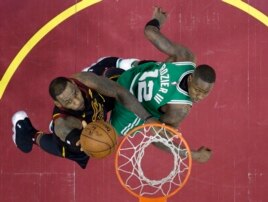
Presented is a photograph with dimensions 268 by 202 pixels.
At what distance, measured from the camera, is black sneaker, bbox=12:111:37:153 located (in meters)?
5.40

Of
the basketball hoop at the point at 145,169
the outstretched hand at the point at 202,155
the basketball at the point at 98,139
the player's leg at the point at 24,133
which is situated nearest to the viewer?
the basketball at the point at 98,139

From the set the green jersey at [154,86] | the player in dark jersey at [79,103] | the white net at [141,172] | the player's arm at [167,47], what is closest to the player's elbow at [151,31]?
the player's arm at [167,47]

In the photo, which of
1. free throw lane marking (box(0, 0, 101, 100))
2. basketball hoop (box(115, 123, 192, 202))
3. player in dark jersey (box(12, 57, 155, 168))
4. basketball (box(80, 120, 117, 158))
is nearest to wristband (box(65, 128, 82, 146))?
player in dark jersey (box(12, 57, 155, 168))

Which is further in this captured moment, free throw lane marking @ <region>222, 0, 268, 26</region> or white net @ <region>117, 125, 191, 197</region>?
free throw lane marking @ <region>222, 0, 268, 26</region>

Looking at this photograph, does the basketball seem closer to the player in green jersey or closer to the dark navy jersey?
the dark navy jersey

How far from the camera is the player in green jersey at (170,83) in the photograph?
13.0ft

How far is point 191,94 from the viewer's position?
13.2ft

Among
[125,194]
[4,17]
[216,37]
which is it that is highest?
[4,17]

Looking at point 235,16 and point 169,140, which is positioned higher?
point 235,16

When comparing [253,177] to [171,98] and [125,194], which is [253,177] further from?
[171,98]

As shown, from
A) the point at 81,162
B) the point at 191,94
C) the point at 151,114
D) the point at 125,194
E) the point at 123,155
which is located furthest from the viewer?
the point at 125,194

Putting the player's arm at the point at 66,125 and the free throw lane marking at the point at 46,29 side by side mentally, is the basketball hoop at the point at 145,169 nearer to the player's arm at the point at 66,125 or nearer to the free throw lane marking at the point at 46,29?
the player's arm at the point at 66,125

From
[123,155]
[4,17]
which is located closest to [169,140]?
[123,155]

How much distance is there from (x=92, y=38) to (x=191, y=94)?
2434 millimetres
